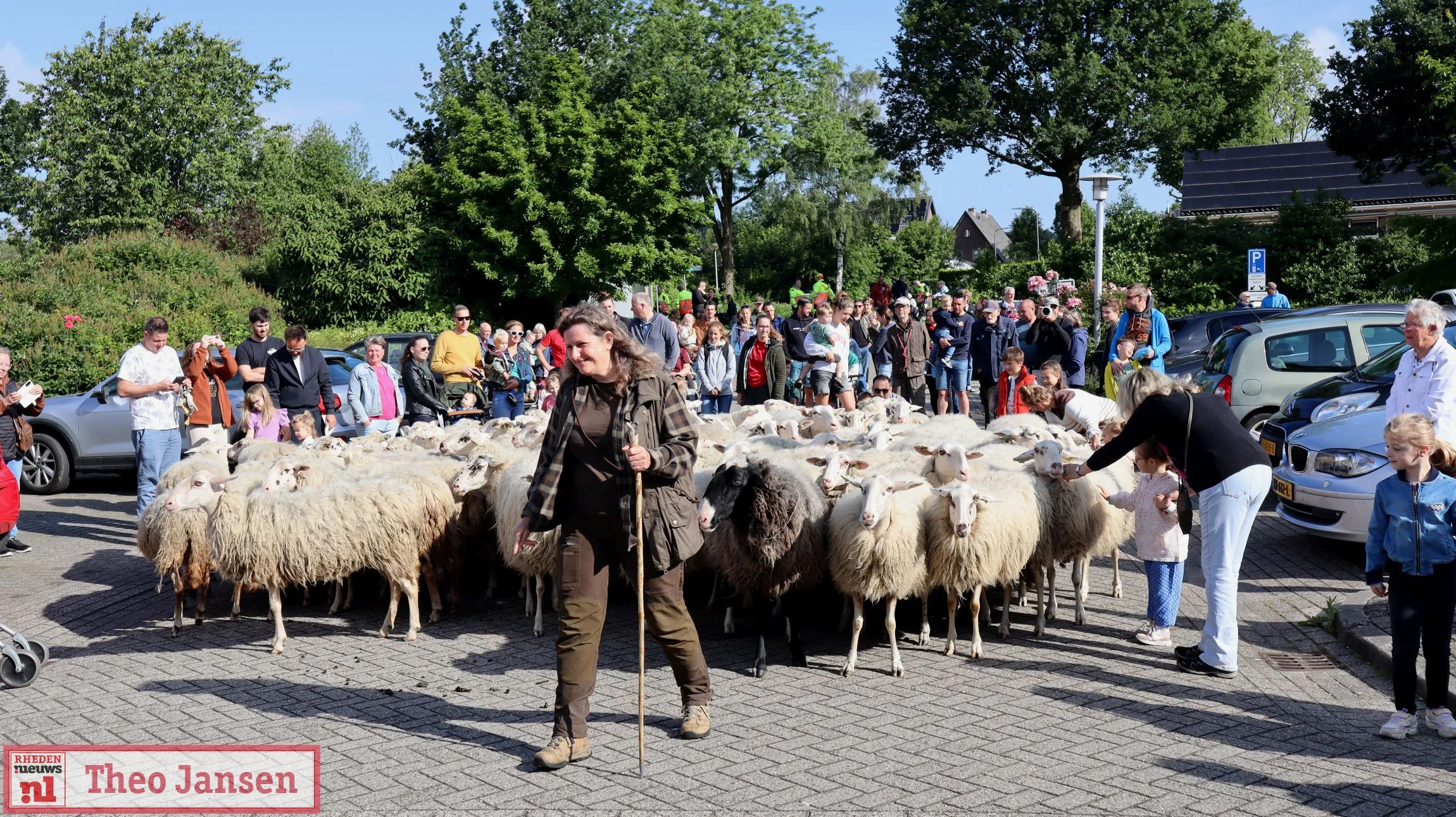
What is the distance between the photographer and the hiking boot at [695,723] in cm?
591

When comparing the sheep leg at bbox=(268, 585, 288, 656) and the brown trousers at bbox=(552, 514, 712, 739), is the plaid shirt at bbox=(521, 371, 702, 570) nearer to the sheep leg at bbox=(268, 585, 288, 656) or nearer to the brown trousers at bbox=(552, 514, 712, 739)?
the brown trousers at bbox=(552, 514, 712, 739)

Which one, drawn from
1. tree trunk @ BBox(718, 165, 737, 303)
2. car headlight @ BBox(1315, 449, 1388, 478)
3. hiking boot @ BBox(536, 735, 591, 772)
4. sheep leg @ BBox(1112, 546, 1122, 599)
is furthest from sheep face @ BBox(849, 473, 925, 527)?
tree trunk @ BBox(718, 165, 737, 303)

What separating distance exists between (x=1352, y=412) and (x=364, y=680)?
8.39 meters

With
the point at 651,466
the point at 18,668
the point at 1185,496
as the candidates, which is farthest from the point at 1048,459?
the point at 18,668

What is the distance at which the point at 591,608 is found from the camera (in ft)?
18.4

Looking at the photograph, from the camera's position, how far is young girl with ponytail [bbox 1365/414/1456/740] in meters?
5.77

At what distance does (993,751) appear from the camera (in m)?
5.73

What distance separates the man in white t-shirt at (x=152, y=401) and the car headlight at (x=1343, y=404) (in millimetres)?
10670

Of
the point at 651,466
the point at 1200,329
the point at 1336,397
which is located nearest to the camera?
the point at 651,466

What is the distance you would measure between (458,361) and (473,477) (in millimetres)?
5103

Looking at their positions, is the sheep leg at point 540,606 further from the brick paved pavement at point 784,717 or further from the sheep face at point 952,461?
the sheep face at point 952,461

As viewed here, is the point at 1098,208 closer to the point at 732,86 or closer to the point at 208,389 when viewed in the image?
the point at 208,389

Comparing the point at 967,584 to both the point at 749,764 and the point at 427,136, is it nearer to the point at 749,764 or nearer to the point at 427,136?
the point at 749,764

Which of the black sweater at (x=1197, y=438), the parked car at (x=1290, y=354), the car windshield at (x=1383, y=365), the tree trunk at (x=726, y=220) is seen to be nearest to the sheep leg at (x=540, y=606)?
the black sweater at (x=1197, y=438)
